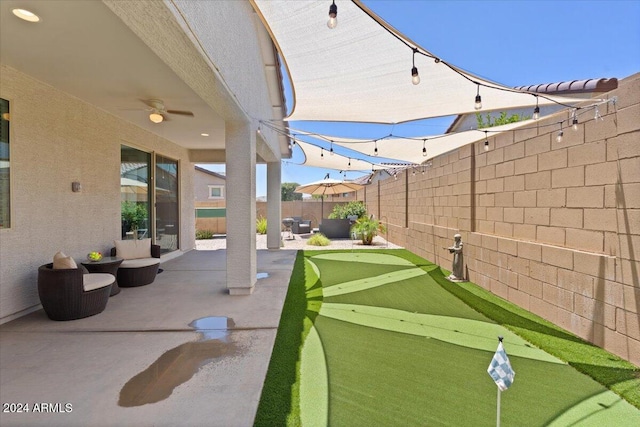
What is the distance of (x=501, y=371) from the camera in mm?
1783

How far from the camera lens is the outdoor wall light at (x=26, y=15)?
9.29 feet

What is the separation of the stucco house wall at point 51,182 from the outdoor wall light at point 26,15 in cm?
167

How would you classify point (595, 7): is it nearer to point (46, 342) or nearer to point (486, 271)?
point (486, 271)

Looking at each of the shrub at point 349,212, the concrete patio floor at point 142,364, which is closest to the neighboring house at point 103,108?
the concrete patio floor at point 142,364

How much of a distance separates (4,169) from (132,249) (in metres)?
2.55

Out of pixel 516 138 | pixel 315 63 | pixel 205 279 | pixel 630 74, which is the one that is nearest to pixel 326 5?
pixel 315 63

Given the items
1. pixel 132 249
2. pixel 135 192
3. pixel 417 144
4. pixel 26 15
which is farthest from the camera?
pixel 417 144

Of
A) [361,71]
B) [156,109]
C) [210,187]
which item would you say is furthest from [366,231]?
[210,187]

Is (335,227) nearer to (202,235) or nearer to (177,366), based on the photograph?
(202,235)

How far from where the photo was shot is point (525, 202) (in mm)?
4867

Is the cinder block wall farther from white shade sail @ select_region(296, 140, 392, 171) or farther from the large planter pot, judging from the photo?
the large planter pot

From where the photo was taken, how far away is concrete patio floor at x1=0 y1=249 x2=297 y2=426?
2.32 meters

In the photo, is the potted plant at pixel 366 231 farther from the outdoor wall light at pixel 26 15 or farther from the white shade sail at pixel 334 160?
the outdoor wall light at pixel 26 15

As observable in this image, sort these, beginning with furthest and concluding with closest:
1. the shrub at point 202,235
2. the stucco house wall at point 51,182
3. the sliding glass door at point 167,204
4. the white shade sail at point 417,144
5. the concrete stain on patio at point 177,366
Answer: the shrub at point 202,235 < the sliding glass door at point 167,204 < the white shade sail at point 417,144 < the stucco house wall at point 51,182 < the concrete stain on patio at point 177,366
